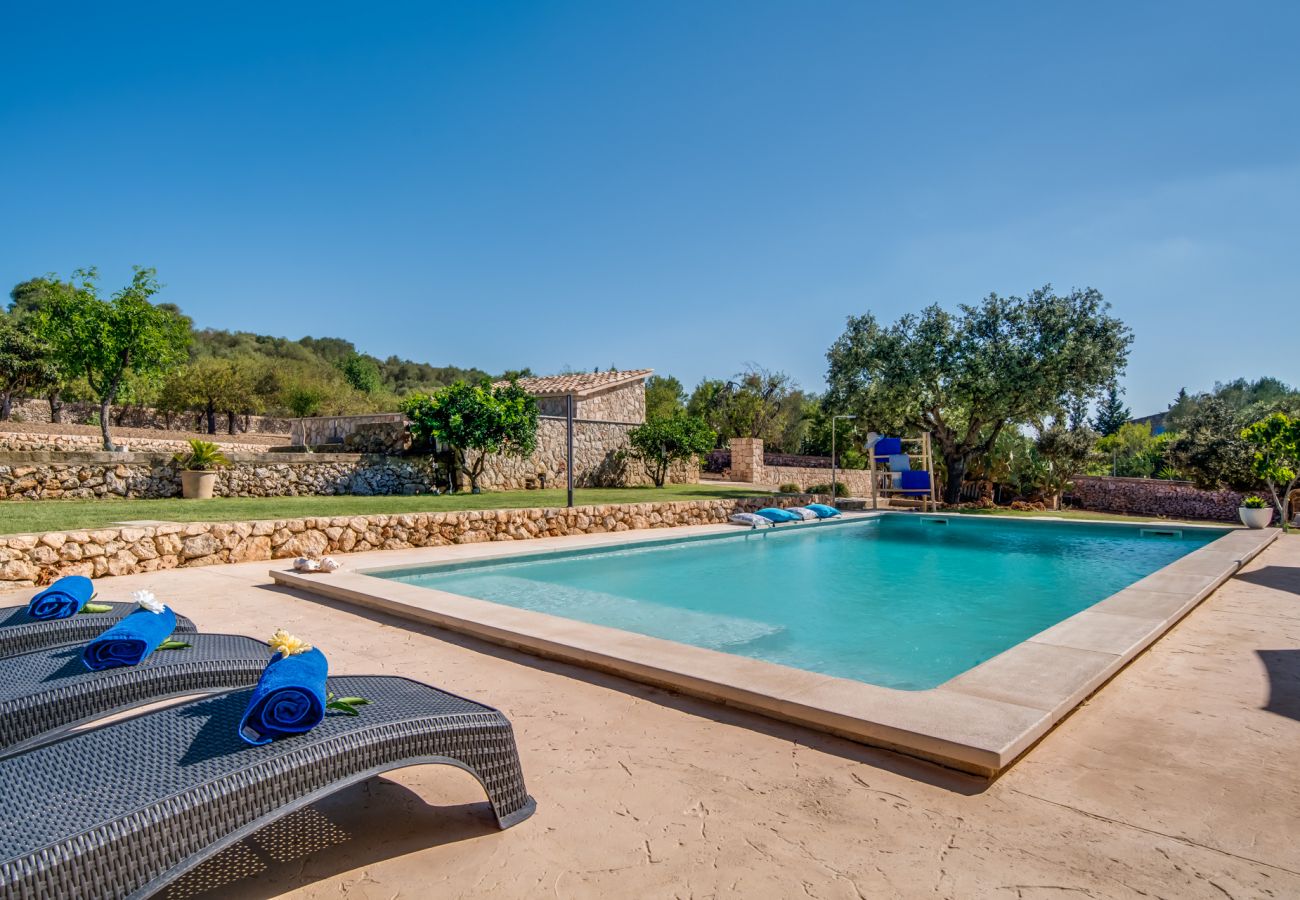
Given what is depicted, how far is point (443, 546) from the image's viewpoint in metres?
9.69

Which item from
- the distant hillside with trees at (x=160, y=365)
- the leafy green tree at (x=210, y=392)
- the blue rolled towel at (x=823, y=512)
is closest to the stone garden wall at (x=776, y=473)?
the blue rolled towel at (x=823, y=512)

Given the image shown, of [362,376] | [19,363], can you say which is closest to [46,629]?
[19,363]

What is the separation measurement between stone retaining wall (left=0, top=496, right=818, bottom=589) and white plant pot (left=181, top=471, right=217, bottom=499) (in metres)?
4.62

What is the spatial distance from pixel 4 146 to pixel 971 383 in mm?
22722

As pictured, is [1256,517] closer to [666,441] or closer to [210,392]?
[666,441]

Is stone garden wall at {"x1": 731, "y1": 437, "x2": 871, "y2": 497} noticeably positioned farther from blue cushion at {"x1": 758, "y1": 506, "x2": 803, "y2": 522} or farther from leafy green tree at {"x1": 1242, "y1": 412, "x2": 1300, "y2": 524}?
leafy green tree at {"x1": 1242, "y1": 412, "x2": 1300, "y2": 524}

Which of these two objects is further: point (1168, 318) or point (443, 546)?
point (1168, 318)

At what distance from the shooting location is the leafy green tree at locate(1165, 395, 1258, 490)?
17.7m

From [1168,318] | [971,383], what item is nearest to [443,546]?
[971,383]

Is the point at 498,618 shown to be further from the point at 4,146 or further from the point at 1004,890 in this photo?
the point at 4,146

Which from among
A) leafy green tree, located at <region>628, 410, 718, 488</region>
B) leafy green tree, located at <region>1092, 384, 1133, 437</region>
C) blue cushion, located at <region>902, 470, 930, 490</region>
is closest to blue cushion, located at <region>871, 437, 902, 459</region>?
blue cushion, located at <region>902, 470, 930, 490</region>

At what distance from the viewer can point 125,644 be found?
269 centimetres

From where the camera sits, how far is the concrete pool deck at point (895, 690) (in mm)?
2664

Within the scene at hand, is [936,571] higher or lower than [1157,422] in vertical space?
lower
